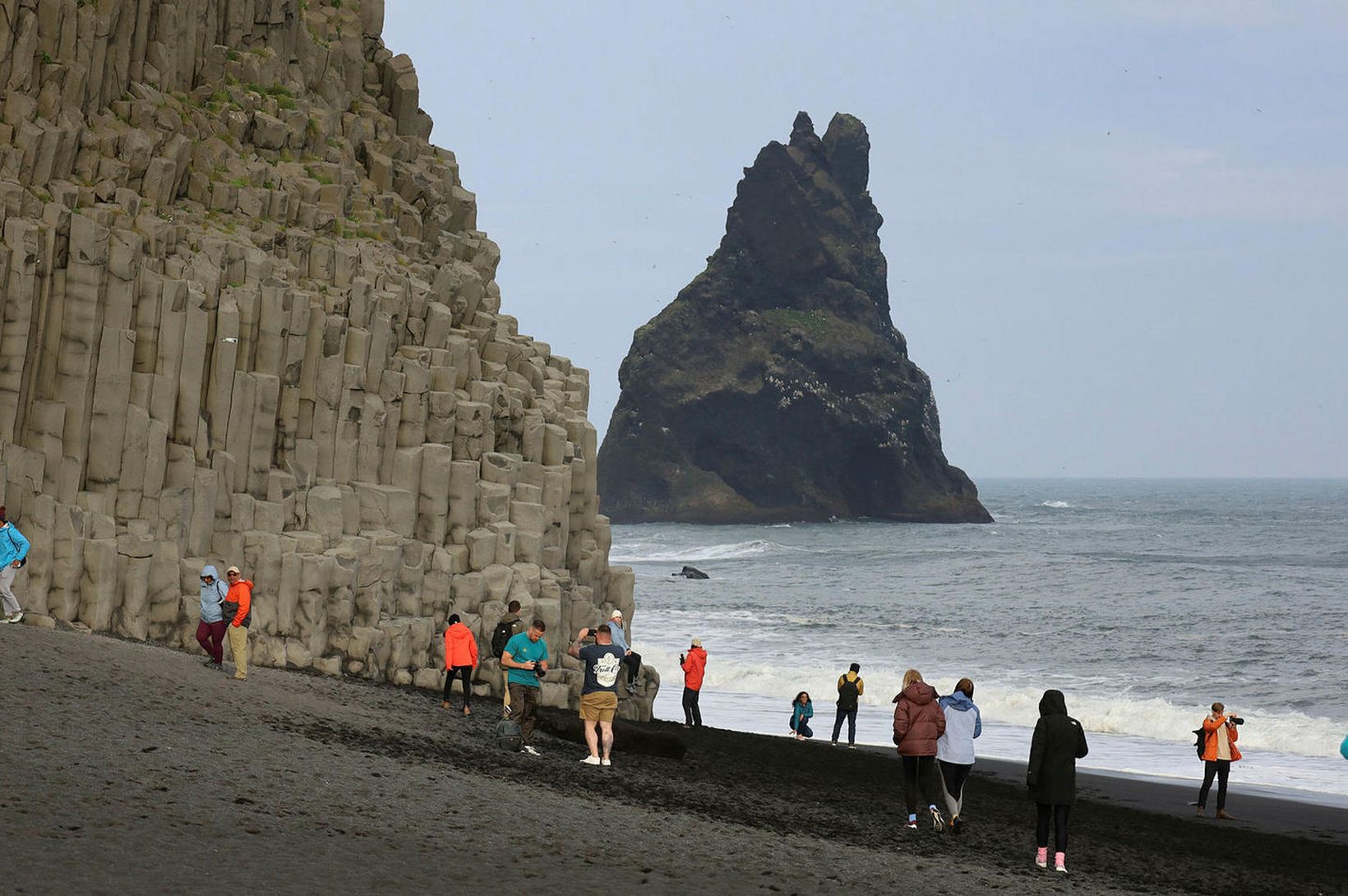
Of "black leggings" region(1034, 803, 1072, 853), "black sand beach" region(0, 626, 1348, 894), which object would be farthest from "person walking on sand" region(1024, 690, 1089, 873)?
"black sand beach" region(0, 626, 1348, 894)

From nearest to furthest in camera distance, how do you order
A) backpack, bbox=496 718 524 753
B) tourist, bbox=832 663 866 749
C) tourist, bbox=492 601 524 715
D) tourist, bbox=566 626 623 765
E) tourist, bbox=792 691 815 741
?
tourist, bbox=566 626 623 765
backpack, bbox=496 718 524 753
tourist, bbox=492 601 524 715
tourist, bbox=832 663 866 749
tourist, bbox=792 691 815 741

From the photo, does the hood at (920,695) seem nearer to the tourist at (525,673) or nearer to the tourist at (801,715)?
the tourist at (525,673)

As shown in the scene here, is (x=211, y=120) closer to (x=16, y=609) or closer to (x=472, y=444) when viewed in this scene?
(x=472, y=444)

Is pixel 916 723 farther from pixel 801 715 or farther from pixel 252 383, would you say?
pixel 252 383

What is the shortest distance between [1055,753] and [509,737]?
8152 mm

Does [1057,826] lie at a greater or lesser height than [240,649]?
lesser

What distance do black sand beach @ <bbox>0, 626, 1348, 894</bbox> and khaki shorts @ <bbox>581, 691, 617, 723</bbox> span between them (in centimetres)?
72

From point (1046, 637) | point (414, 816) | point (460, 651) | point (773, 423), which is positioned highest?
point (773, 423)

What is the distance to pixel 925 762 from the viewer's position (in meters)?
19.2

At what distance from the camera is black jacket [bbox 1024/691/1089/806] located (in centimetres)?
1655

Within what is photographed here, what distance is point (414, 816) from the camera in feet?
49.2

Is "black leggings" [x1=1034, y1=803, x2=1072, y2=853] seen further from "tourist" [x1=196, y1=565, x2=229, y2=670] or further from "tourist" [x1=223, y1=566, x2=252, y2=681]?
"tourist" [x1=196, y1=565, x2=229, y2=670]

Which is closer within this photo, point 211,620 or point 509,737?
point 509,737

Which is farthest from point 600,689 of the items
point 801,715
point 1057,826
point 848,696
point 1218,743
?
point 801,715
